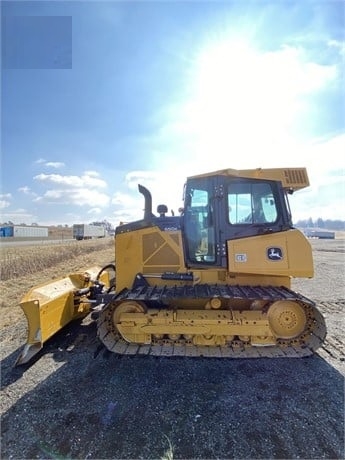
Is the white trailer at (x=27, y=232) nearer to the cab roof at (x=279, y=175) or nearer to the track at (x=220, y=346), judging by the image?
the track at (x=220, y=346)

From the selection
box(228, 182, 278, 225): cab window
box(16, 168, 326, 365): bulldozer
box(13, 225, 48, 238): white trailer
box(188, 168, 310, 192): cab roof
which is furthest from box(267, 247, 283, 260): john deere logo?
box(13, 225, 48, 238): white trailer

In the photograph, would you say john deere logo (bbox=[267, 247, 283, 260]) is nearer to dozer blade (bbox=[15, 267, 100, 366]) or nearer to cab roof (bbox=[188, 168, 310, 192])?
cab roof (bbox=[188, 168, 310, 192])

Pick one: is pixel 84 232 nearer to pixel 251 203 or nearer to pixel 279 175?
pixel 251 203

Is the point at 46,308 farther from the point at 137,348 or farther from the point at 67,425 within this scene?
the point at 67,425

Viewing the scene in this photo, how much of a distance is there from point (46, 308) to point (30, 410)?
165 centimetres

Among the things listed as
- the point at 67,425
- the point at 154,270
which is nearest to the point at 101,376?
the point at 67,425

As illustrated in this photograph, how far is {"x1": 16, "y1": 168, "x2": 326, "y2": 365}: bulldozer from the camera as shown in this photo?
13.7 ft

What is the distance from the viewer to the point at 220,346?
4.26 metres

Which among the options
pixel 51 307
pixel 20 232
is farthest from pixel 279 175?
pixel 20 232

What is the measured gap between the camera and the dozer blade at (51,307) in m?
4.24

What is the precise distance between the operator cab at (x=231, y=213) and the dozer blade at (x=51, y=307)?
257 centimetres

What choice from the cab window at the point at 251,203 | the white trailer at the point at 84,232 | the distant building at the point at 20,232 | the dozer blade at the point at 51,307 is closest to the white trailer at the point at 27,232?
the distant building at the point at 20,232

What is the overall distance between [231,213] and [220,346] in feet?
7.15

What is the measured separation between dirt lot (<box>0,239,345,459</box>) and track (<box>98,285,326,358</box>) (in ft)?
0.68
